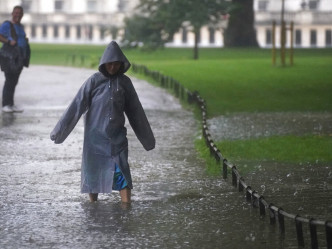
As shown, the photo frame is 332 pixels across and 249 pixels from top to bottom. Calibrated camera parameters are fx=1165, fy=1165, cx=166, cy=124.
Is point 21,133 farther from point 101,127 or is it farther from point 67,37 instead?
point 67,37

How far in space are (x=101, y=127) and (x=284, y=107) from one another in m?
11.7

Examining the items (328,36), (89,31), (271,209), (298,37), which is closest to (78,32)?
(89,31)

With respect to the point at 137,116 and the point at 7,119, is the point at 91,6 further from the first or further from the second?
the point at 137,116

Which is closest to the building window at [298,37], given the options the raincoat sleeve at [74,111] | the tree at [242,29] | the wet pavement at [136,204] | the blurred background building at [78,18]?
the blurred background building at [78,18]

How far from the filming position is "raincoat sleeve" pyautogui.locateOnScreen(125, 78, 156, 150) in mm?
10992

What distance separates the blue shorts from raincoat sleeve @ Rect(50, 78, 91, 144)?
612 mm

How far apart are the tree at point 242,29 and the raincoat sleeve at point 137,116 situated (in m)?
43.3

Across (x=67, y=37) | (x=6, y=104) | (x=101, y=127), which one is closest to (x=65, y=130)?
(x=101, y=127)

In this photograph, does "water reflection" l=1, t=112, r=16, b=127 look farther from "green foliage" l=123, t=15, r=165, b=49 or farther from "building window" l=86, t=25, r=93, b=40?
"building window" l=86, t=25, r=93, b=40

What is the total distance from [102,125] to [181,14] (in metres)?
38.0

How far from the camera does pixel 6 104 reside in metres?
20.7

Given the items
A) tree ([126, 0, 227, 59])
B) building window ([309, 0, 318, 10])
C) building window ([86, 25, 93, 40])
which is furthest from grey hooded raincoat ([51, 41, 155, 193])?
building window ([86, 25, 93, 40])

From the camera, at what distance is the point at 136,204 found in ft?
35.9

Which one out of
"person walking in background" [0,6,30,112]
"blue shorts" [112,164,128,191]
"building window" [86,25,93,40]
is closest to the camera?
"blue shorts" [112,164,128,191]
